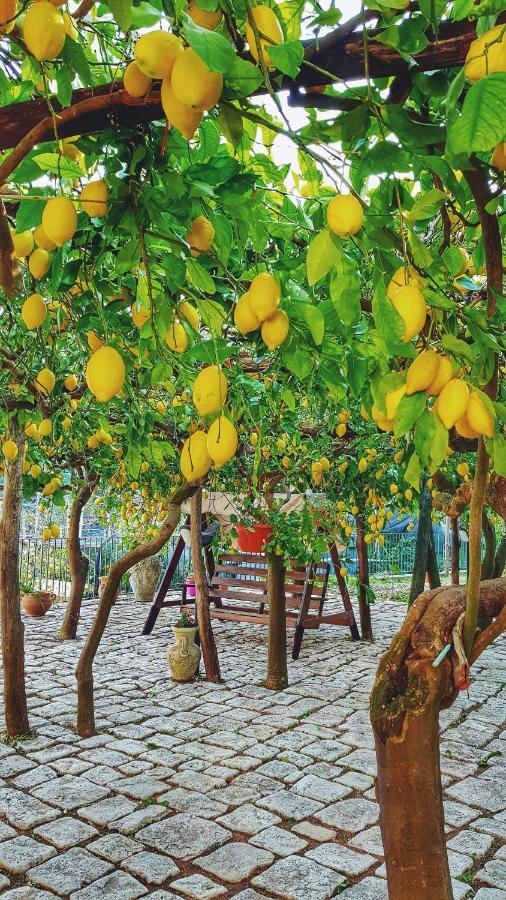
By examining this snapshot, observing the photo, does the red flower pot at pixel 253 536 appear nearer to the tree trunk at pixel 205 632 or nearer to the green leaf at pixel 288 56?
the tree trunk at pixel 205 632

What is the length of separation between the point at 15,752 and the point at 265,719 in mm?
1564

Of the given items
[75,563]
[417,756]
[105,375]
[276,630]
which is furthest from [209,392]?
[75,563]

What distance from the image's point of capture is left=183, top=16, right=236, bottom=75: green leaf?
634 millimetres

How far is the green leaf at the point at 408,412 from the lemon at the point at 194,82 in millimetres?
450

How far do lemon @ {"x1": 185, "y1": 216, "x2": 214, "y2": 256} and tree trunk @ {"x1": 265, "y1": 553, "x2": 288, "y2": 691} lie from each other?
14.7ft

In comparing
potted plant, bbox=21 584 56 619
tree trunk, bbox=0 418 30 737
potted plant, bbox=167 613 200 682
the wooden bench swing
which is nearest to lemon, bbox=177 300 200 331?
tree trunk, bbox=0 418 30 737

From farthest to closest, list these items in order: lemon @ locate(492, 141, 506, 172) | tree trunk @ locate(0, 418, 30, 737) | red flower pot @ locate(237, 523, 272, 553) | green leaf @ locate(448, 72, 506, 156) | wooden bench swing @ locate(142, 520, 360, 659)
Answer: wooden bench swing @ locate(142, 520, 360, 659), red flower pot @ locate(237, 523, 272, 553), tree trunk @ locate(0, 418, 30, 737), lemon @ locate(492, 141, 506, 172), green leaf @ locate(448, 72, 506, 156)

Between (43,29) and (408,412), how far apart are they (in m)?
0.65

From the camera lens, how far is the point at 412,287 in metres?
0.96

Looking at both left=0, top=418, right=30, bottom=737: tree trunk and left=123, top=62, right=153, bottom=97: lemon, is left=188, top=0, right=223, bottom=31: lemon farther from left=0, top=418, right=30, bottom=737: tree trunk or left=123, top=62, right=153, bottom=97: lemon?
left=0, top=418, right=30, bottom=737: tree trunk

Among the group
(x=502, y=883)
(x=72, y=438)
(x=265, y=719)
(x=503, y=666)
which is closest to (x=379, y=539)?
(x=503, y=666)

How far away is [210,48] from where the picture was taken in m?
0.64

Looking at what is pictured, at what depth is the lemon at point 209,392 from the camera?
1.08 meters

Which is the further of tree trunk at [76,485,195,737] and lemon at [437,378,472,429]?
tree trunk at [76,485,195,737]
